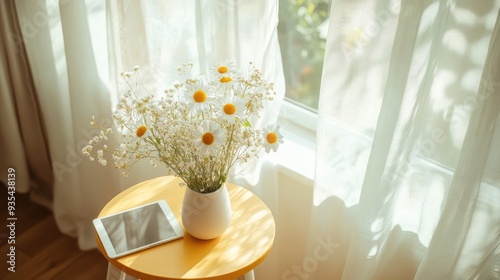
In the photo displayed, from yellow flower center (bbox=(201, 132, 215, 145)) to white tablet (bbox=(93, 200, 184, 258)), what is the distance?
33 centimetres

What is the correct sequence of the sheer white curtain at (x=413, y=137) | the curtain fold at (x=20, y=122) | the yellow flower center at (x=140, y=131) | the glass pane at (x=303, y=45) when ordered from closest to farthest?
the sheer white curtain at (x=413, y=137) → the yellow flower center at (x=140, y=131) → the glass pane at (x=303, y=45) → the curtain fold at (x=20, y=122)

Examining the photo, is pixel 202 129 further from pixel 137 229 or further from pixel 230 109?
pixel 137 229

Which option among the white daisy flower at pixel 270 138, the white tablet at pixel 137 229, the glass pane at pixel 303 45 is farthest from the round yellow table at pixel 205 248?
the glass pane at pixel 303 45

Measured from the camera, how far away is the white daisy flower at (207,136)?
3.91 feet

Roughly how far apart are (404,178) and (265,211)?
40 cm

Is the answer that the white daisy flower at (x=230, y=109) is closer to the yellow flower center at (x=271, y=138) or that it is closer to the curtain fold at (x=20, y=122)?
the yellow flower center at (x=271, y=138)

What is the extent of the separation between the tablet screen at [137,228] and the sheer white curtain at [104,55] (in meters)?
0.34

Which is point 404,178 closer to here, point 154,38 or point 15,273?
point 154,38

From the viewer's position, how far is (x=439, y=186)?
1.32 m

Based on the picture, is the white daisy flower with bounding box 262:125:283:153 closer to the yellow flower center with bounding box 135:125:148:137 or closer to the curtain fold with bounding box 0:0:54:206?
the yellow flower center with bounding box 135:125:148:137

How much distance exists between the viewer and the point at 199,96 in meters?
1.22

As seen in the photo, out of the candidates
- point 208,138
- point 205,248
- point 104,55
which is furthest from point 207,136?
point 104,55

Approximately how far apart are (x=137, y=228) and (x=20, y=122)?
44.6 inches

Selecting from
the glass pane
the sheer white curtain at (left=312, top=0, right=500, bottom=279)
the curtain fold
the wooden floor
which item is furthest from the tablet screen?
the curtain fold
